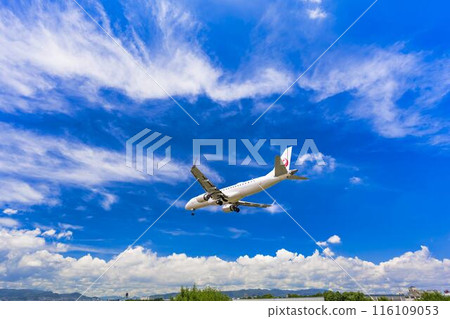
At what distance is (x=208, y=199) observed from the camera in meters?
59.8

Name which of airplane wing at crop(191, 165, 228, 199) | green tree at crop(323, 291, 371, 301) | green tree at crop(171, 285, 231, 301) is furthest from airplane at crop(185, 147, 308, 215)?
green tree at crop(323, 291, 371, 301)

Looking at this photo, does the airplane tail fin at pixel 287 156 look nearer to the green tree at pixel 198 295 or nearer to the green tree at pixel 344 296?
the green tree at pixel 198 295

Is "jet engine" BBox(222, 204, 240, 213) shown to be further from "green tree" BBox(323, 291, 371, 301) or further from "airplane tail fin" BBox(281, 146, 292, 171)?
"green tree" BBox(323, 291, 371, 301)

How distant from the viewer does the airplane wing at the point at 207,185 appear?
55.0m

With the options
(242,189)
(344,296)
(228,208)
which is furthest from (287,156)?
(344,296)

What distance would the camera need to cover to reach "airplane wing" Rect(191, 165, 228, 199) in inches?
2165

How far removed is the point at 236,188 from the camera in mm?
59094

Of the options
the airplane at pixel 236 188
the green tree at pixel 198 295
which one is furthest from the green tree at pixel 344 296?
the airplane at pixel 236 188

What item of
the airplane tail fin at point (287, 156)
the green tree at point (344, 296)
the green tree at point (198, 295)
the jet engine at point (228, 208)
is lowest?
the green tree at point (344, 296)

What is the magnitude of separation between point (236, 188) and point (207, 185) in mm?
4772

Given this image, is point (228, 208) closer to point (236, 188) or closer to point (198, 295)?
point (236, 188)
